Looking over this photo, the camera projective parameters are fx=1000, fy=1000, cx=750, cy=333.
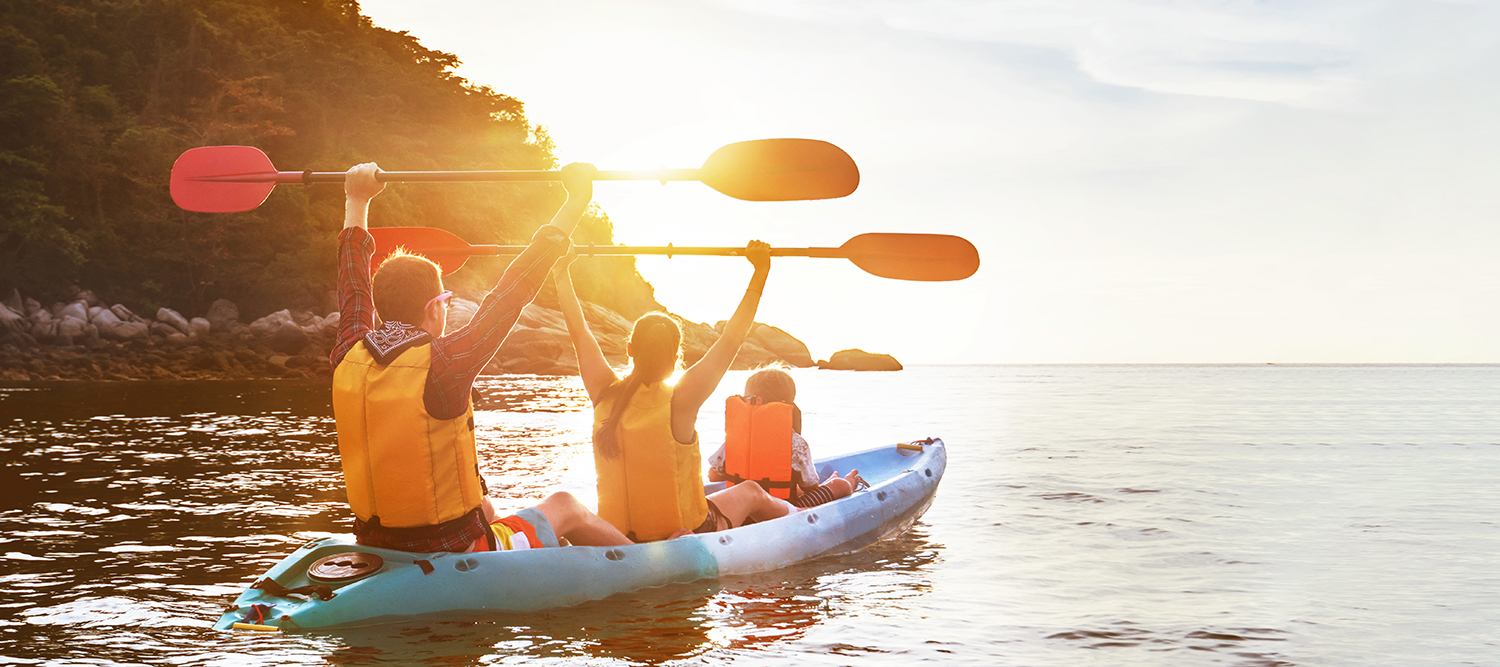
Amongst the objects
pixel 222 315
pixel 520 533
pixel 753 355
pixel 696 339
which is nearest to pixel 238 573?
pixel 520 533

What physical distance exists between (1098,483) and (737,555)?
7820 millimetres

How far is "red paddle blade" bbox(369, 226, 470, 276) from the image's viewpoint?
22.3 feet

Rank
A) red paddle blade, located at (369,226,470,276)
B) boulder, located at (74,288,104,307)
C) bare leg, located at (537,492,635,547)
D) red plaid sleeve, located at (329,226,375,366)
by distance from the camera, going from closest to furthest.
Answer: red plaid sleeve, located at (329,226,375,366) < bare leg, located at (537,492,635,547) < red paddle blade, located at (369,226,470,276) < boulder, located at (74,288,104,307)

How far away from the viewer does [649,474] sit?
541 centimetres

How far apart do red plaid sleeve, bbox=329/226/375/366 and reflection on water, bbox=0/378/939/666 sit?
4.43 feet

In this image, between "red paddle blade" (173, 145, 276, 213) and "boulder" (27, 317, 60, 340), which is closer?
"red paddle blade" (173, 145, 276, 213)

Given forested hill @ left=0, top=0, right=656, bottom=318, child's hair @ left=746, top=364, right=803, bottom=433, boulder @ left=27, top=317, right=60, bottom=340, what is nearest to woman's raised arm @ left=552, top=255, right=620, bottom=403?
child's hair @ left=746, top=364, right=803, bottom=433

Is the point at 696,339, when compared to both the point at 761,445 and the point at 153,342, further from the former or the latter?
the point at 761,445

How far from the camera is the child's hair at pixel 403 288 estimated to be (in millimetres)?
4105

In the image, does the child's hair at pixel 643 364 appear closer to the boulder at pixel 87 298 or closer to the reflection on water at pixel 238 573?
the reflection on water at pixel 238 573

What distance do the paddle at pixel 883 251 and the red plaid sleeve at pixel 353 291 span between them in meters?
2.09

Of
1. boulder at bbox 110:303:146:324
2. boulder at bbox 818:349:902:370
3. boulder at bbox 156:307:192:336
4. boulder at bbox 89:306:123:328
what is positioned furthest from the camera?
boulder at bbox 818:349:902:370

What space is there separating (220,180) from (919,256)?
4.43 meters

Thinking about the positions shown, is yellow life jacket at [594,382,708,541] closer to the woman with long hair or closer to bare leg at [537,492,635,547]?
the woman with long hair
